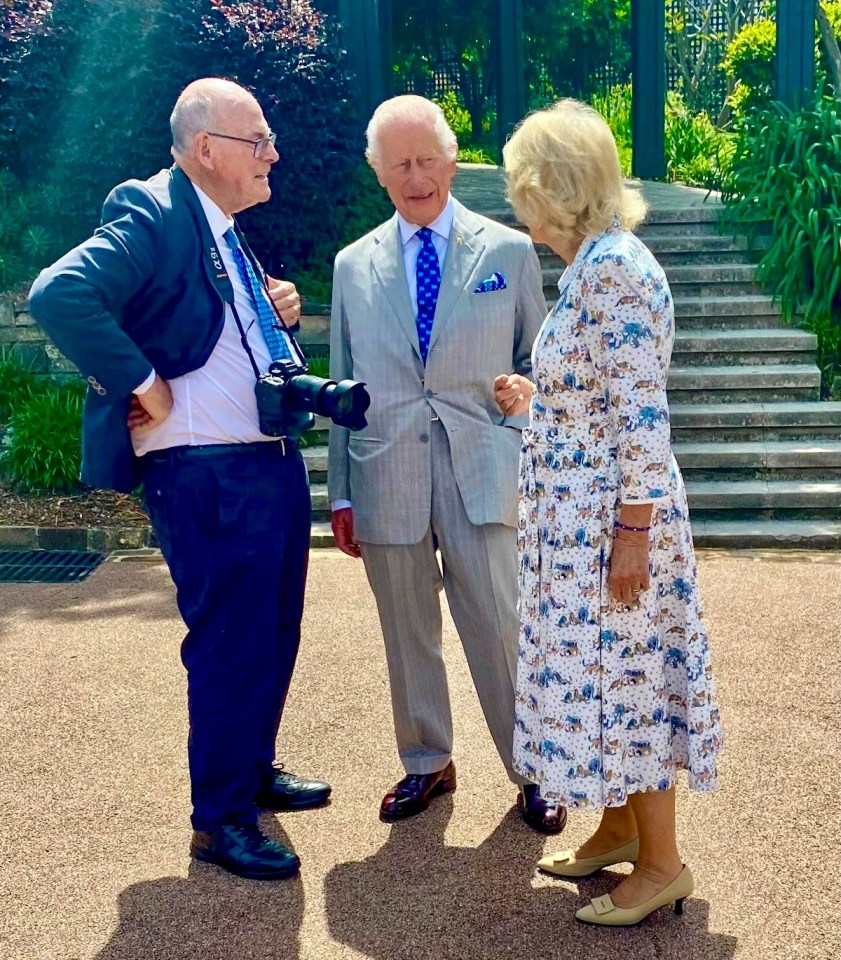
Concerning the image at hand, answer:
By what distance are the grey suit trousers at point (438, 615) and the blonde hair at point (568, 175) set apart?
0.80m

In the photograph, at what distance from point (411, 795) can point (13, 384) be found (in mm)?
5240

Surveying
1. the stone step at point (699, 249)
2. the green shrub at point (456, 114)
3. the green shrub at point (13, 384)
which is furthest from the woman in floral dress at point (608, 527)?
the green shrub at point (456, 114)

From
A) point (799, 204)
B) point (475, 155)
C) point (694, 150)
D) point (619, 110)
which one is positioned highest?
point (619, 110)

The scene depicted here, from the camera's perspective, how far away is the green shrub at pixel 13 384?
25.1 ft

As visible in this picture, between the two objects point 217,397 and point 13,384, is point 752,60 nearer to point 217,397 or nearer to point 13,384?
point 13,384

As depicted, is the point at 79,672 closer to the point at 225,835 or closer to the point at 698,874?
the point at 225,835

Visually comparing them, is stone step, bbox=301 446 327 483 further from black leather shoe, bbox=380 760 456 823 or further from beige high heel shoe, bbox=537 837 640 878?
beige high heel shoe, bbox=537 837 640 878

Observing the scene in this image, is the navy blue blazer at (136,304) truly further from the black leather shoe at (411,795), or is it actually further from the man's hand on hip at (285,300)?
the black leather shoe at (411,795)

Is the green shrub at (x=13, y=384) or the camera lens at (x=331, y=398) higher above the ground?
the camera lens at (x=331, y=398)

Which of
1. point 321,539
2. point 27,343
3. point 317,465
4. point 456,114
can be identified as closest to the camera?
point 321,539

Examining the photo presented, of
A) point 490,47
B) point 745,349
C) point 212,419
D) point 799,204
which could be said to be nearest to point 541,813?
point 212,419

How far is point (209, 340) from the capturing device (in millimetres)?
3061

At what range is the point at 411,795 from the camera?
11.5 feet

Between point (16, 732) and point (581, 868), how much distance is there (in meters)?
2.09
